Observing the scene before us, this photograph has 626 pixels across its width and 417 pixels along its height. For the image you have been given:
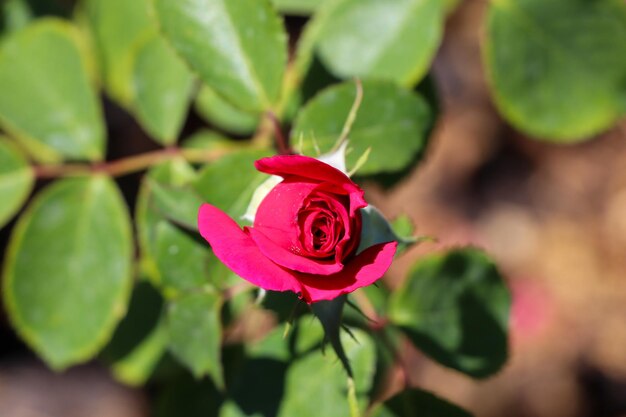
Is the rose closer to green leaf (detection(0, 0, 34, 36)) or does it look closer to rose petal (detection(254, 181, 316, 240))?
rose petal (detection(254, 181, 316, 240))

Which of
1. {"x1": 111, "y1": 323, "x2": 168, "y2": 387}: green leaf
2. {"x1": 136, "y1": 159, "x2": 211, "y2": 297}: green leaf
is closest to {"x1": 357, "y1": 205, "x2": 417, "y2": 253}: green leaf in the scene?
{"x1": 136, "y1": 159, "x2": 211, "y2": 297}: green leaf

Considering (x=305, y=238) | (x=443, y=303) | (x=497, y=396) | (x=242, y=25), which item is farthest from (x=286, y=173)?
(x=497, y=396)

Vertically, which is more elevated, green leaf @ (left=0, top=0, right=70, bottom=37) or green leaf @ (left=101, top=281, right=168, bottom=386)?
green leaf @ (left=0, top=0, right=70, bottom=37)

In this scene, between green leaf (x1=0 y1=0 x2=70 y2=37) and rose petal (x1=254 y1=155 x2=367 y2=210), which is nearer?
rose petal (x1=254 y1=155 x2=367 y2=210)

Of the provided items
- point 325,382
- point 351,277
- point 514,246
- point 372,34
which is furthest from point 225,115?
point 514,246

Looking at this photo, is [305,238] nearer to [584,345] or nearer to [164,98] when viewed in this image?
[164,98]

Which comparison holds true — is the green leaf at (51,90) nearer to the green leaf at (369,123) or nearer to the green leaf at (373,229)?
the green leaf at (369,123)
